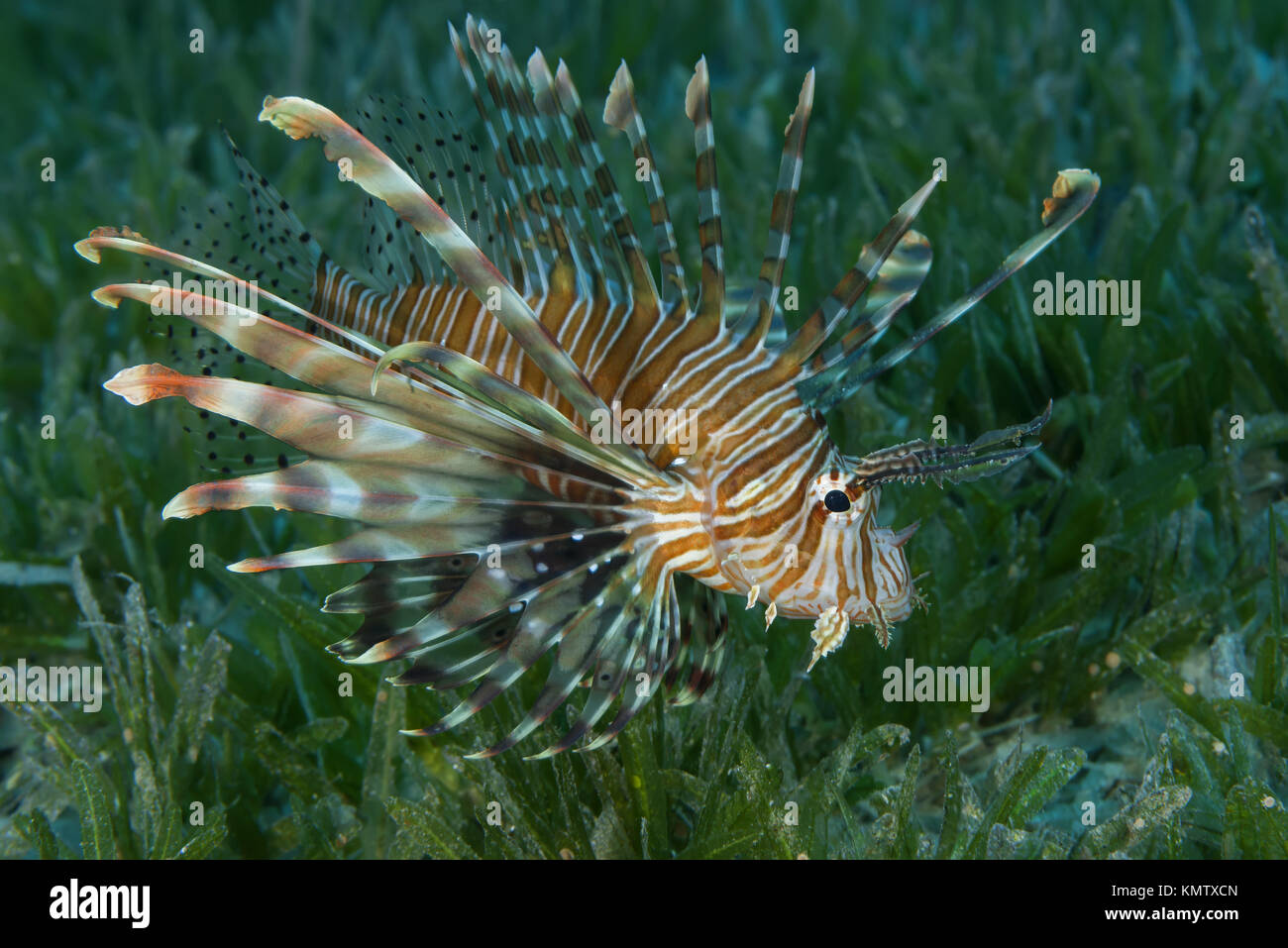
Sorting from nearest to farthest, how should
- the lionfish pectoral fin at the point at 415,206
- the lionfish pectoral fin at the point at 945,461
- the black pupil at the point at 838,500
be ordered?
the lionfish pectoral fin at the point at 415,206 → the lionfish pectoral fin at the point at 945,461 → the black pupil at the point at 838,500

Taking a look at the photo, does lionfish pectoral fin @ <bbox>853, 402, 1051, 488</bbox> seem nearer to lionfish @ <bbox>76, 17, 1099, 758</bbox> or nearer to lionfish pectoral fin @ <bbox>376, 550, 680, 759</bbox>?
lionfish @ <bbox>76, 17, 1099, 758</bbox>

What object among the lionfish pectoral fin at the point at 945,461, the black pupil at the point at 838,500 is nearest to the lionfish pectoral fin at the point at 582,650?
the black pupil at the point at 838,500

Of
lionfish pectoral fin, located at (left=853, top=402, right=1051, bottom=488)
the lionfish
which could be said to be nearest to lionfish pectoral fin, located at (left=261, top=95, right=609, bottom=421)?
the lionfish

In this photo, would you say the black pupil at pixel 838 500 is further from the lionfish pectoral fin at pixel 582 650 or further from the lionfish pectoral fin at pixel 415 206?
the lionfish pectoral fin at pixel 415 206

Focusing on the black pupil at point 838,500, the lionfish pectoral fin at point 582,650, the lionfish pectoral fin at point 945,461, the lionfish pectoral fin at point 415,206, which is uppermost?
the lionfish pectoral fin at point 415,206

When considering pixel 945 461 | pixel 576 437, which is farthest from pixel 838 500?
pixel 576 437

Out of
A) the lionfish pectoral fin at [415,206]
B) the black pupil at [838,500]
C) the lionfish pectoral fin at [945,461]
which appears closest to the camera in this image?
the lionfish pectoral fin at [415,206]
